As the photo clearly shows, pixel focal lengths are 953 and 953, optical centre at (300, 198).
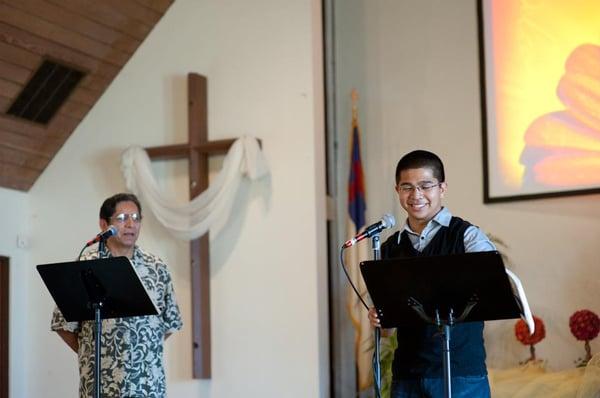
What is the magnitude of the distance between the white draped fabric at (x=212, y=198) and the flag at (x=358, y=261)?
27.1 inches

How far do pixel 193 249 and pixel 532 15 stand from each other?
263 centimetres

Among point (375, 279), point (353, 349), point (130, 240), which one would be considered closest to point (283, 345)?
point (353, 349)

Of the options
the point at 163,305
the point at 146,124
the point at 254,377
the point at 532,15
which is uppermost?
the point at 532,15

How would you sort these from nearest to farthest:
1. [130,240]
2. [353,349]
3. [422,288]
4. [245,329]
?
[422,288] → [130,240] → [245,329] → [353,349]

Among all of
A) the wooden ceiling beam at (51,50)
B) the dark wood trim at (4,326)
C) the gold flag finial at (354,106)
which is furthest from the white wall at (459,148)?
the dark wood trim at (4,326)

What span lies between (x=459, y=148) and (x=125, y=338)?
2960 mm

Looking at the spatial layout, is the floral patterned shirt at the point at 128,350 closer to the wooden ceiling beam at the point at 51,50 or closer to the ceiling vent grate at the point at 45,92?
the wooden ceiling beam at the point at 51,50

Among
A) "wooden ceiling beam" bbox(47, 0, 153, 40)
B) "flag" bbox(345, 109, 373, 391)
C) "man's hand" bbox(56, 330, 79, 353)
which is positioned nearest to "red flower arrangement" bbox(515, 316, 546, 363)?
"flag" bbox(345, 109, 373, 391)

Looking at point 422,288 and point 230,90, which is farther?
point 230,90

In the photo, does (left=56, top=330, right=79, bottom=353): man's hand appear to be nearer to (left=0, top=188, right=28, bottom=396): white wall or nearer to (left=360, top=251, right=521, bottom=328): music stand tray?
(left=360, top=251, right=521, bottom=328): music stand tray

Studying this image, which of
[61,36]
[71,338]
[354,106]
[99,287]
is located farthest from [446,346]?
[61,36]

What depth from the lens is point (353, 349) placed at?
656cm

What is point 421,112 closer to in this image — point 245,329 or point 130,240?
point 245,329

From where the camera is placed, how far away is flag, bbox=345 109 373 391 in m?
6.22
